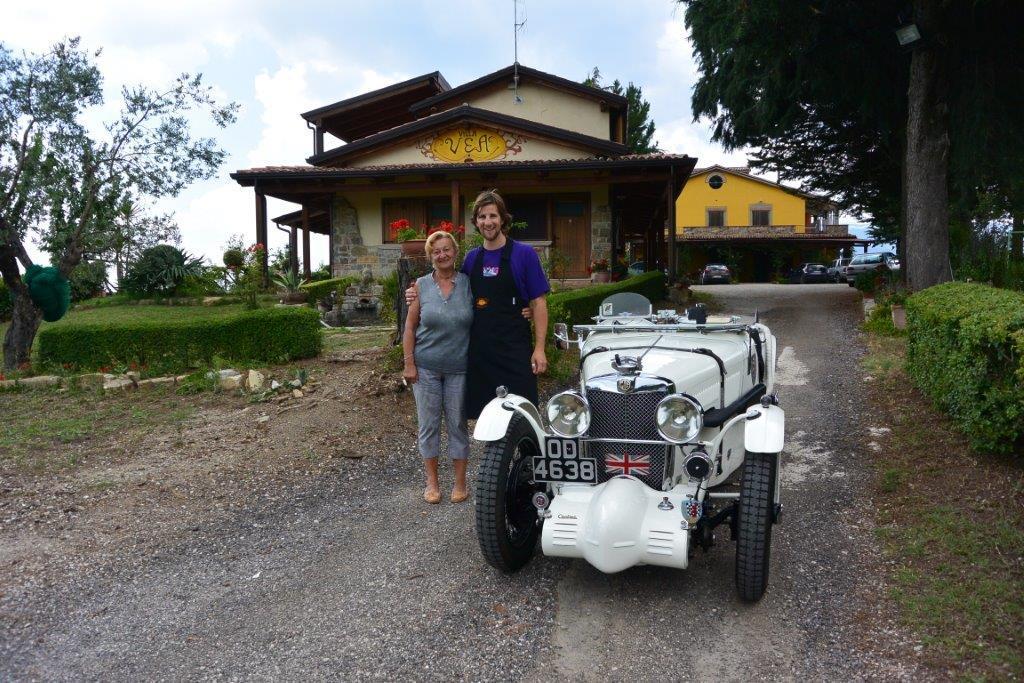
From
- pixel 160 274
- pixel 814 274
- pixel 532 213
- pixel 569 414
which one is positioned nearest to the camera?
pixel 569 414

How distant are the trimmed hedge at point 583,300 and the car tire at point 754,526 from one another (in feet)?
11.1

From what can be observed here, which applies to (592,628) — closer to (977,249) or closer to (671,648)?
(671,648)

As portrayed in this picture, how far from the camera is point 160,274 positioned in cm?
2100

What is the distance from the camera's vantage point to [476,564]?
426cm

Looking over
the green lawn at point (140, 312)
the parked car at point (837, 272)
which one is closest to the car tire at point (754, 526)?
the green lawn at point (140, 312)

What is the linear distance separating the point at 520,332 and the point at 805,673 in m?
2.42

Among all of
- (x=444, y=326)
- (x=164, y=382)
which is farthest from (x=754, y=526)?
→ (x=164, y=382)

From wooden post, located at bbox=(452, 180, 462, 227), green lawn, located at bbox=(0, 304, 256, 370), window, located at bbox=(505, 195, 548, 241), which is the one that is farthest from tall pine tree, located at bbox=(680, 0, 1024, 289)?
green lawn, located at bbox=(0, 304, 256, 370)

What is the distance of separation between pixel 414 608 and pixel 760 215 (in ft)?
152

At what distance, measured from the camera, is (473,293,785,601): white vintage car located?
11.6 ft

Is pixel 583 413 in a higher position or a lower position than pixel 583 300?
lower

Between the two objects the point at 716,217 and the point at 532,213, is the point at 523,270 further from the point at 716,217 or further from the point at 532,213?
the point at 716,217

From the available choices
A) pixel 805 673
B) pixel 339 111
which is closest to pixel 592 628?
pixel 805 673

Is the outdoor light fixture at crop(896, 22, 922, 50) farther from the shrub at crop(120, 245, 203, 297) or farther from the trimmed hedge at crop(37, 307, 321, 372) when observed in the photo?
the shrub at crop(120, 245, 203, 297)
